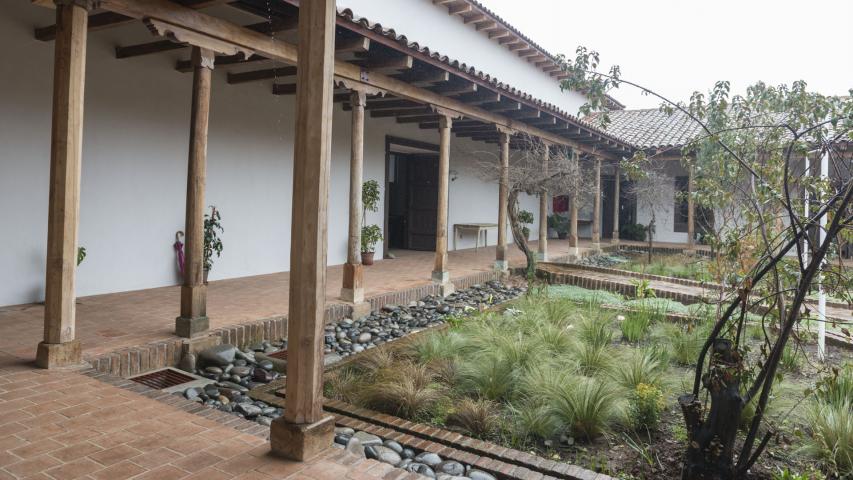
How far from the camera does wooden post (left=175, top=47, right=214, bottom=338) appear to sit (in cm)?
537

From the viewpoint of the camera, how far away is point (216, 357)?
528cm

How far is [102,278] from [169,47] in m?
2.86

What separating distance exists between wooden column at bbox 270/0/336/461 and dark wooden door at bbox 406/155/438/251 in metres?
10.3

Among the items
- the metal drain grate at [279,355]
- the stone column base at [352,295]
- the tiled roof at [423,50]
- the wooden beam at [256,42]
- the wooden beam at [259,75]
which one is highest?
the tiled roof at [423,50]

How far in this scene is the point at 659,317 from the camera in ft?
23.3

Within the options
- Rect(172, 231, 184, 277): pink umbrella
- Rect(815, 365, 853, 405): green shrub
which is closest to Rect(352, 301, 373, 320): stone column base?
Rect(172, 231, 184, 277): pink umbrella

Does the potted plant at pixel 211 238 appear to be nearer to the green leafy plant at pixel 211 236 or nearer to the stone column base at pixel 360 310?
the green leafy plant at pixel 211 236

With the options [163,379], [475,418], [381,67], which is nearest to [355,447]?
[475,418]

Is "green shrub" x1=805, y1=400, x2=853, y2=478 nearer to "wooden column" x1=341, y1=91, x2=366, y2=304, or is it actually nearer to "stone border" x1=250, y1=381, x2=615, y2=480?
"stone border" x1=250, y1=381, x2=615, y2=480

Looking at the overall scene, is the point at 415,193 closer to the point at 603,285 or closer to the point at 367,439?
the point at 603,285

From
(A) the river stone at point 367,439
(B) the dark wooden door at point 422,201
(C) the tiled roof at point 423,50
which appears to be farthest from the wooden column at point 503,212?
(A) the river stone at point 367,439

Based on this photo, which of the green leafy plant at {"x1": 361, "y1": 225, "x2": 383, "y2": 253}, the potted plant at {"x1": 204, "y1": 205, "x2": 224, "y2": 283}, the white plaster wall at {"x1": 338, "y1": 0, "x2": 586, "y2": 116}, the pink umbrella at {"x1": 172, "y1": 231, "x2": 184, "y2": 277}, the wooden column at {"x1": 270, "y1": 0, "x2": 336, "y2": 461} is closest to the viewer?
the wooden column at {"x1": 270, "y1": 0, "x2": 336, "y2": 461}

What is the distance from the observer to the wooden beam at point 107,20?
5125mm

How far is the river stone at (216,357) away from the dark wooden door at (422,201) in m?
8.45
